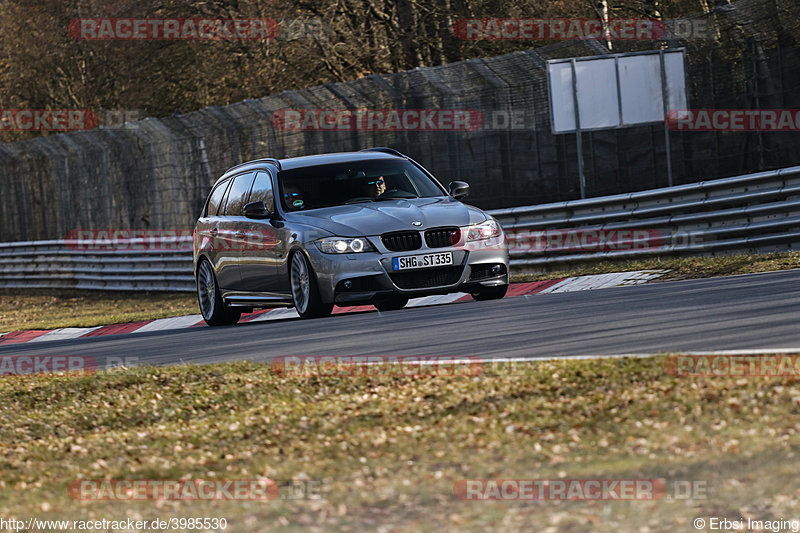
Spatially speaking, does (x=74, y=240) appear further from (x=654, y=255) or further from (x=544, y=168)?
(x=654, y=255)

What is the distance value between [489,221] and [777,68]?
536 centimetres

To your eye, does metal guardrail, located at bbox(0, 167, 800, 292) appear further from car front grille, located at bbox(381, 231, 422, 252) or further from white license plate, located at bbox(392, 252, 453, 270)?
car front grille, located at bbox(381, 231, 422, 252)

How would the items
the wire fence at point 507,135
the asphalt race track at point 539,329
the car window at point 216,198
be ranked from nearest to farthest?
the asphalt race track at point 539,329, the car window at point 216,198, the wire fence at point 507,135

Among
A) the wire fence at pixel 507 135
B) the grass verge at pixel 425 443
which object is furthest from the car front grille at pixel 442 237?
the wire fence at pixel 507 135

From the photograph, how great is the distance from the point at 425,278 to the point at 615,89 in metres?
6.17

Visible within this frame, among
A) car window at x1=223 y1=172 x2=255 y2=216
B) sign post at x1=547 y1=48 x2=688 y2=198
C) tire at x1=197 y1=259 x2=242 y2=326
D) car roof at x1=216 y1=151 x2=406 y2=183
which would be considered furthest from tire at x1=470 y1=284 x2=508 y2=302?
sign post at x1=547 y1=48 x2=688 y2=198

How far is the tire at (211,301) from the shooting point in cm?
1636

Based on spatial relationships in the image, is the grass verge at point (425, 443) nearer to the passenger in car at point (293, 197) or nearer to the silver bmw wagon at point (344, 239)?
the silver bmw wagon at point (344, 239)

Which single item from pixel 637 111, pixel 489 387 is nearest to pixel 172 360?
pixel 489 387

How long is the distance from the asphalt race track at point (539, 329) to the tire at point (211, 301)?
63 centimetres

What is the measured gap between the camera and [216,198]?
16.8m

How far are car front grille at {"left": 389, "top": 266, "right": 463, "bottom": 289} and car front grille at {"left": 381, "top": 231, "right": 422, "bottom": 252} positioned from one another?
0.23m

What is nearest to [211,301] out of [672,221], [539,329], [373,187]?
[373,187]

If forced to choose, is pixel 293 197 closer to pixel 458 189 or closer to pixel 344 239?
pixel 344 239
